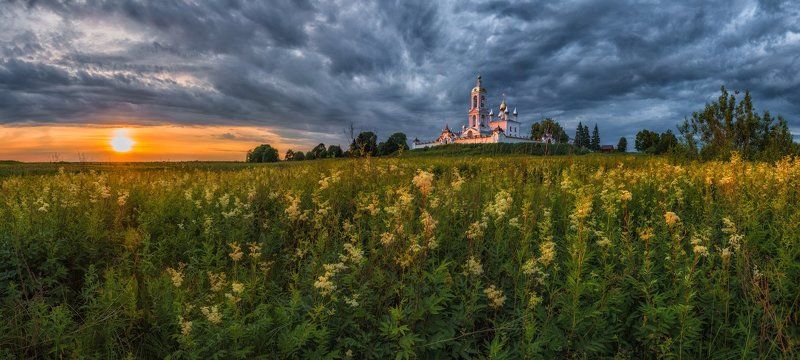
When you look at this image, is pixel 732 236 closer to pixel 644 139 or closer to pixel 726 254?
pixel 726 254

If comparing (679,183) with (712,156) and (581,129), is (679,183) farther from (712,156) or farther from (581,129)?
(581,129)

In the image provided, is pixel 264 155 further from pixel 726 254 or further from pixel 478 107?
pixel 478 107

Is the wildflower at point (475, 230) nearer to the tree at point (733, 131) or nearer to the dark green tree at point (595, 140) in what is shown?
the tree at point (733, 131)

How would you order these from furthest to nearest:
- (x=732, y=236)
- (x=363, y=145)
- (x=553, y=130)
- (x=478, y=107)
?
(x=478, y=107), (x=553, y=130), (x=363, y=145), (x=732, y=236)

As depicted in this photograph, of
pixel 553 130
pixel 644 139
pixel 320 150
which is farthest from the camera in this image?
pixel 644 139

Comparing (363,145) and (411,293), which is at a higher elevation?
(363,145)

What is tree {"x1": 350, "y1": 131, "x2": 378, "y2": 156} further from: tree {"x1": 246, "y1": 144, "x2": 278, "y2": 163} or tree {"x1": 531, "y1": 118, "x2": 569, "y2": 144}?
tree {"x1": 246, "y1": 144, "x2": 278, "y2": 163}

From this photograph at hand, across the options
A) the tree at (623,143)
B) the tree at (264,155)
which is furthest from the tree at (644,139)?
the tree at (264,155)

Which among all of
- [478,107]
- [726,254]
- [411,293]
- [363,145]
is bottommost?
[411,293]

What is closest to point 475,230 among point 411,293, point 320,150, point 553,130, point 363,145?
point 411,293

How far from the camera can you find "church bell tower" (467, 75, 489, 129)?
137 meters

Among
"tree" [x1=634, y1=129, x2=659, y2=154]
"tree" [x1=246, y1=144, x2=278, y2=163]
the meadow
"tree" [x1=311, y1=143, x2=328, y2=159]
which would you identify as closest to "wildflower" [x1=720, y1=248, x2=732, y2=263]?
the meadow

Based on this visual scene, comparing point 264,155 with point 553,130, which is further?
point 264,155

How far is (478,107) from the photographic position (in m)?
138
